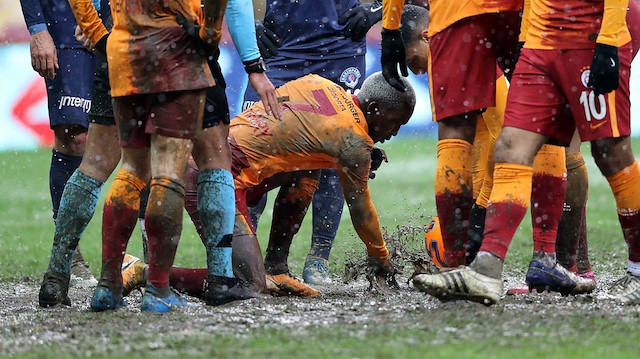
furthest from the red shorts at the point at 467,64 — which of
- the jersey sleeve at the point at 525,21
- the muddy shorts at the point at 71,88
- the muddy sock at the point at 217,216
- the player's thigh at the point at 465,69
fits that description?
the muddy shorts at the point at 71,88

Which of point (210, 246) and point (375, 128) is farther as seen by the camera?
point (375, 128)

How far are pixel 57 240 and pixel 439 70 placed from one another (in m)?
2.01

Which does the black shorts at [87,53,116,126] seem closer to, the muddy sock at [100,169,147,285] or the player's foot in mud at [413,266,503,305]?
the muddy sock at [100,169,147,285]

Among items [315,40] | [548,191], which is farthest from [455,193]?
[315,40]

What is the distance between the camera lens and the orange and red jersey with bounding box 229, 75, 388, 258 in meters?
5.27

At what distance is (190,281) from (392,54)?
1568 millimetres

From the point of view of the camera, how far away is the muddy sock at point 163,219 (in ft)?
13.8

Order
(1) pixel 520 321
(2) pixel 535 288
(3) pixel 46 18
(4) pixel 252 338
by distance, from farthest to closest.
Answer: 1. (3) pixel 46 18
2. (2) pixel 535 288
3. (1) pixel 520 321
4. (4) pixel 252 338

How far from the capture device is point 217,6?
4234 millimetres

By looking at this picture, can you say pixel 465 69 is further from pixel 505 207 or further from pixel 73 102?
pixel 73 102

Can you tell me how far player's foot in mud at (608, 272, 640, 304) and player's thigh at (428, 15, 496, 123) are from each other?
1045 mm

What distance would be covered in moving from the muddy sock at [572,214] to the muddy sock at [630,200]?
59cm

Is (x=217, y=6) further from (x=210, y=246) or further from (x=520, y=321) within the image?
(x=520, y=321)

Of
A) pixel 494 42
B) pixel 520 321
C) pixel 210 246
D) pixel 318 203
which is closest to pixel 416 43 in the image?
pixel 494 42
